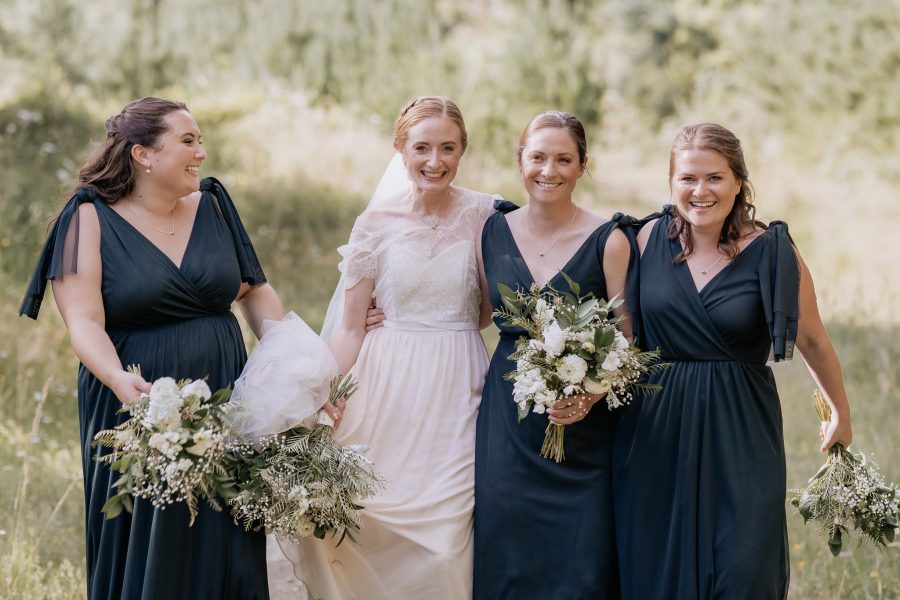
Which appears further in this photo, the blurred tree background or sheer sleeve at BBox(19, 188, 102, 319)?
the blurred tree background

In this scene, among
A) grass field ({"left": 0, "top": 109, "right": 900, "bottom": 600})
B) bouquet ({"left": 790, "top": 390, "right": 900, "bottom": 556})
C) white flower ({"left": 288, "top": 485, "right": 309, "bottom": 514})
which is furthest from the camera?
grass field ({"left": 0, "top": 109, "right": 900, "bottom": 600})

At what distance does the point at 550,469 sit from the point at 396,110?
41.7ft

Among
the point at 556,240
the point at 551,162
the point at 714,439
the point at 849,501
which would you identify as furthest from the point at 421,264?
the point at 849,501

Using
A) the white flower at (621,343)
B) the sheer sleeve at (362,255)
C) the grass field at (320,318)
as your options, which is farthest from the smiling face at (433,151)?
the grass field at (320,318)

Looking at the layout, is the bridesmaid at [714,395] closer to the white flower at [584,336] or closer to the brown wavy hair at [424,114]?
the white flower at [584,336]

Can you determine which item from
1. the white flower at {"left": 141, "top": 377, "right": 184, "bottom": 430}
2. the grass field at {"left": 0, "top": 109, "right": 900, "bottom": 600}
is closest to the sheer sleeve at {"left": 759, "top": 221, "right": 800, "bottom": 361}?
the grass field at {"left": 0, "top": 109, "right": 900, "bottom": 600}

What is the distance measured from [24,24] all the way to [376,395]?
56.1ft

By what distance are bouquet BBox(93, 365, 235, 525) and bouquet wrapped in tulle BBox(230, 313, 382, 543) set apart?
0.46ft

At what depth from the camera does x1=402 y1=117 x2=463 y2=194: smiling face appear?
4.58 m

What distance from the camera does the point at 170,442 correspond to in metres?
3.59

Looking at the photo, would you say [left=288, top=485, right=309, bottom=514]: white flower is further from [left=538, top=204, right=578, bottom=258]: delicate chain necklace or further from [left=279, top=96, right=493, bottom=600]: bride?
[left=538, top=204, right=578, bottom=258]: delicate chain necklace

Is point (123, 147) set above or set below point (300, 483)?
above

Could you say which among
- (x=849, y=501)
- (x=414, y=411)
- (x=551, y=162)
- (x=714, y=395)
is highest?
(x=551, y=162)

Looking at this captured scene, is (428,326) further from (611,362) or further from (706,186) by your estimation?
(706,186)
